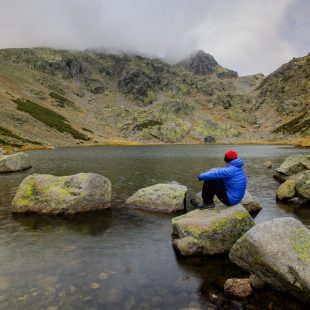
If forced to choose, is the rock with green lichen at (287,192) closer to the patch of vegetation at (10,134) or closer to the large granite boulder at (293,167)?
the large granite boulder at (293,167)

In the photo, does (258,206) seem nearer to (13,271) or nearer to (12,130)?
(13,271)

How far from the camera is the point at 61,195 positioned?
22516 mm

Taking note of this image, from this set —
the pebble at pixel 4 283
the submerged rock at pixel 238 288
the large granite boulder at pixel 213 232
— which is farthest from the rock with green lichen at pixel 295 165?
the pebble at pixel 4 283

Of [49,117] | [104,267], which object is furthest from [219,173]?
[49,117]

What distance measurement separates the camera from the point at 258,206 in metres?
23.3

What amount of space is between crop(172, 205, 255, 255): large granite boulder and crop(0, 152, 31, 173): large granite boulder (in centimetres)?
3708

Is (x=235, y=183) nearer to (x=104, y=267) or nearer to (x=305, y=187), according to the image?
(x=104, y=267)

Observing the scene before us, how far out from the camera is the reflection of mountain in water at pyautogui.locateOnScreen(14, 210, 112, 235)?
19.3 m

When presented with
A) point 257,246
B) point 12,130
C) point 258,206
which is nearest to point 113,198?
point 258,206

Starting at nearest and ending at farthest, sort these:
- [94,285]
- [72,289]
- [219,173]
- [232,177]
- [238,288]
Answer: [238,288] < [72,289] < [94,285] < [219,173] < [232,177]

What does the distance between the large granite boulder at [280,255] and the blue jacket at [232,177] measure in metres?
3.84

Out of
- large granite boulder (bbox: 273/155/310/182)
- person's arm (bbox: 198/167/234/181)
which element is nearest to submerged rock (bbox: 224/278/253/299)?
person's arm (bbox: 198/167/234/181)

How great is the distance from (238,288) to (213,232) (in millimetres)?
3829

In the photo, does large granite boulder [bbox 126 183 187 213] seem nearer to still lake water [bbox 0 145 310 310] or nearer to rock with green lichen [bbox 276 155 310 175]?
still lake water [bbox 0 145 310 310]
